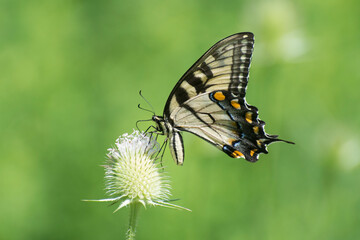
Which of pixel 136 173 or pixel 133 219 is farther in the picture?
pixel 136 173

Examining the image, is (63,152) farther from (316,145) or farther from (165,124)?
(316,145)

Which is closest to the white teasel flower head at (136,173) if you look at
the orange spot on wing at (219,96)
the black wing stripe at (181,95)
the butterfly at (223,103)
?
the butterfly at (223,103)

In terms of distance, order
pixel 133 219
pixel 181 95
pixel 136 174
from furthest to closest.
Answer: pixel 181 95
pixel 136 174
pixel 133 219

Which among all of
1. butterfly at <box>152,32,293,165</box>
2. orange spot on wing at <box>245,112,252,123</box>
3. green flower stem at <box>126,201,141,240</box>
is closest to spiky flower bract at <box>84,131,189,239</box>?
green flower stem at <box>126,201,141,240</box>

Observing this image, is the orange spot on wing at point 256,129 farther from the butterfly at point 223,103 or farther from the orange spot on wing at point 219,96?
the orange spot on wing at point 219,96

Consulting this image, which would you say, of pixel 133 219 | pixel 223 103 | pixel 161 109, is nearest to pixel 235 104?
pixel 223 103

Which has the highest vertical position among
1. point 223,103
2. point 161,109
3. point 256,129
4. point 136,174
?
point 161,109

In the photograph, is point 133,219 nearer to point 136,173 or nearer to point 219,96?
point 136,173

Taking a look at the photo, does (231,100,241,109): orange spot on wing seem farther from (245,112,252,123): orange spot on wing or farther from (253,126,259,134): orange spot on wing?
(253,126,259,134): orange spot on wing
